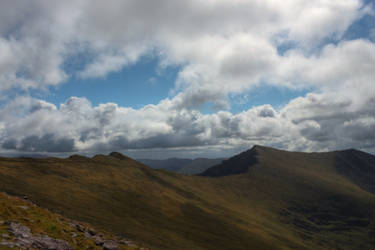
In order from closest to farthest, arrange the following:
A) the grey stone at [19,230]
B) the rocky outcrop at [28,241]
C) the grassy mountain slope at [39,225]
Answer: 1. the rocky outcrop at [28,241]
2. the grey stone at [19,230]
3. the grassy mountain slope at [39,225]

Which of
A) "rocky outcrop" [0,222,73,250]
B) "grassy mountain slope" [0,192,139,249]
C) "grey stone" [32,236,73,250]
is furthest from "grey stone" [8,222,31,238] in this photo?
"grey stone" [32,236,73,250]

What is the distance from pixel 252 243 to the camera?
163 m

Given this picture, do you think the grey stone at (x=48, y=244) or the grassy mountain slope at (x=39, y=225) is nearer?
the grey stone at (x=48, y=244)

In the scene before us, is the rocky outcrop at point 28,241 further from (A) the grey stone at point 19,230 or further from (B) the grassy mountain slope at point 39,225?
(B) the grassy mountain slope at point 39,225

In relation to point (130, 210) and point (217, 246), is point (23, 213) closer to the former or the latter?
point (217, 246)

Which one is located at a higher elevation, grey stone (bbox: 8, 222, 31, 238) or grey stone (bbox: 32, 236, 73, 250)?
grey stone (bbox: 8, 222, 31, 238)

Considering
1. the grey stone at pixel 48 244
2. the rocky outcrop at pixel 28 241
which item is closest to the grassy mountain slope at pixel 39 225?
the rocky outcrop at pixel 28 241

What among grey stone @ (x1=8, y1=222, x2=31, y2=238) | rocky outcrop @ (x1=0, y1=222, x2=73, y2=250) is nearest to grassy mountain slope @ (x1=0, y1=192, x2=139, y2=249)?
grey stone @ (x1=8, y1=222, x2=31, y2=238)

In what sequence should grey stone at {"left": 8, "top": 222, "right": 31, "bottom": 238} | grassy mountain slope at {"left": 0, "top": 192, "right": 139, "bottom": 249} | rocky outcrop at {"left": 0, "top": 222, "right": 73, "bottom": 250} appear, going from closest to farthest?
rocky outcrop at {"left": 0, "top": 222, "right": 73, "bottom": 250} → grey stone at {"left": 8, "top": 222, "right": 31, "bottom": 238} → grassy mountain slope at {"left": 0, "top": 192, "right": 139, "bottom": 249}

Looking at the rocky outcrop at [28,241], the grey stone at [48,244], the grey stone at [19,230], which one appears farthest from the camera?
the grey stone at [19,230]

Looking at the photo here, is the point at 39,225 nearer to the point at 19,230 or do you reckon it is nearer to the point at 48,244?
the point at 19,230

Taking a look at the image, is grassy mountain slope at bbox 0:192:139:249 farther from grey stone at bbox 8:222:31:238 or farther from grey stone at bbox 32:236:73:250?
grey stone at bbox 32:236:73:250

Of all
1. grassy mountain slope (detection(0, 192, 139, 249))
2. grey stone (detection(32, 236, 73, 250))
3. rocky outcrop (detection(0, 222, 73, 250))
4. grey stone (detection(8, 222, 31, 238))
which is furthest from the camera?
grassy mountain slope (detection(0, 192, 139, 249))

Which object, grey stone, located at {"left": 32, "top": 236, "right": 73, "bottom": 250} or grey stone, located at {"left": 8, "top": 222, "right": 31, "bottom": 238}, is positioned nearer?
grey stone, located at {"left": 32, "top": 236, "right": 73, "bottom": 250}
